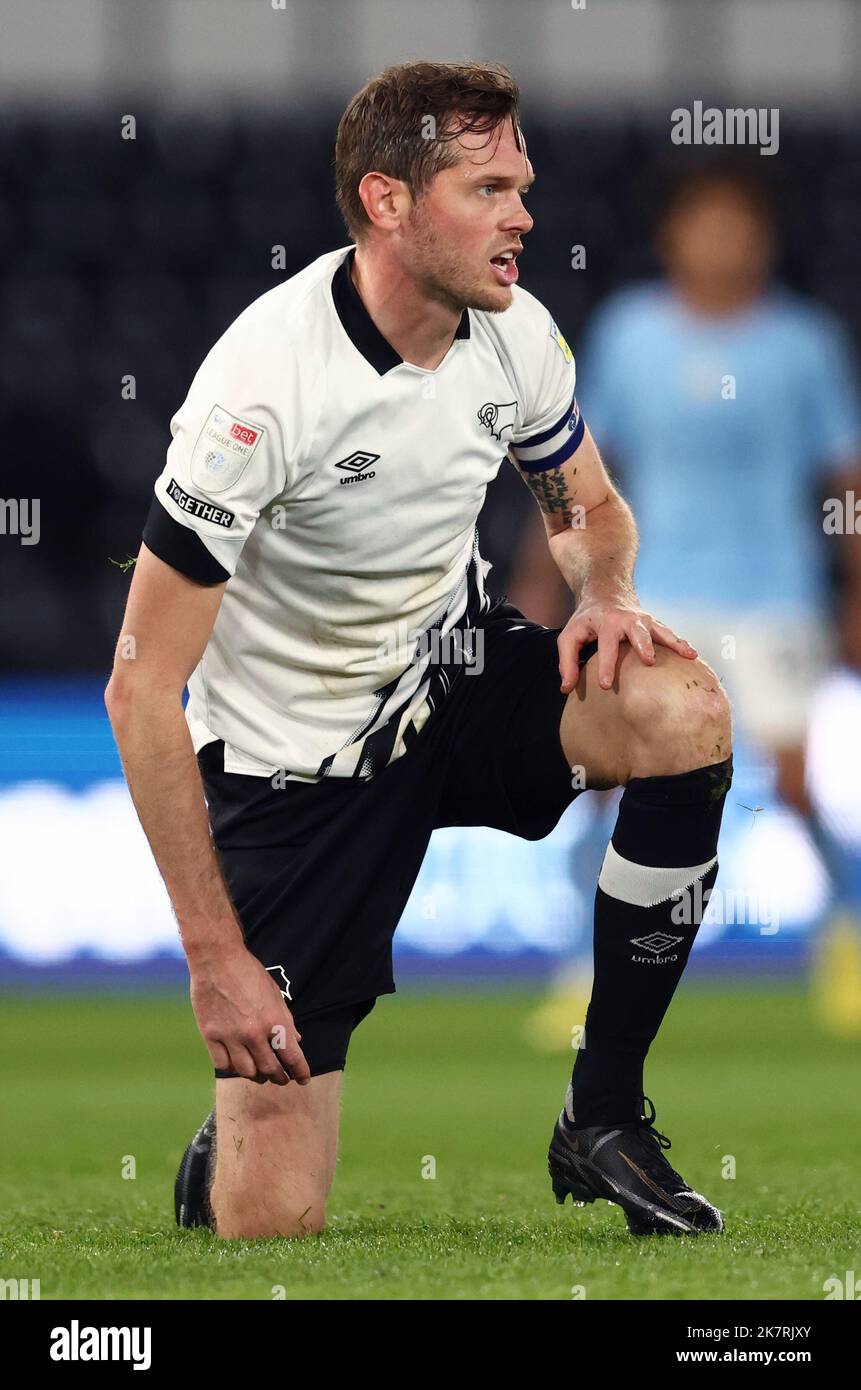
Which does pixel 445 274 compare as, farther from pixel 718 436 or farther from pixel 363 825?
pixel 718 436

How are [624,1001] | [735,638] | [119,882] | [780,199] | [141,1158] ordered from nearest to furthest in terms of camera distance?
[624,1001], [141,1158], [735,638], [119,882], [780,199]

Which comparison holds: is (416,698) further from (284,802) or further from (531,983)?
(531,983)

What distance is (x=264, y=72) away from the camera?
1075cm

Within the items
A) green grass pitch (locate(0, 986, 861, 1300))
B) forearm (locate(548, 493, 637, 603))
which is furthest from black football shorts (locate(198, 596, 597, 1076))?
green grass pitch (locate(0, 986, 861, 1300))

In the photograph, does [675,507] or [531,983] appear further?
[531,983]

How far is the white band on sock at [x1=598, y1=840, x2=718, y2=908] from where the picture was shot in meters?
3.06

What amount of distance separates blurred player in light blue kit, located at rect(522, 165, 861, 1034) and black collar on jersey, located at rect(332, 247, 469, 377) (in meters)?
2.94

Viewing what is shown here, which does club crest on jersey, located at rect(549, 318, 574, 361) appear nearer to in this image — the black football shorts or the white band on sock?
the black football shorts

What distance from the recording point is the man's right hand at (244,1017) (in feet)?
9.23

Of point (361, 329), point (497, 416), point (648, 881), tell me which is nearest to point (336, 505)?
point (361, 329)

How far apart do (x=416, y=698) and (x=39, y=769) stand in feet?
11.8

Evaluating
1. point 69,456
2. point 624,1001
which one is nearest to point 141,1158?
point 624,1001

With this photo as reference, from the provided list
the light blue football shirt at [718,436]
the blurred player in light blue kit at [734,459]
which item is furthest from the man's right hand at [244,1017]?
the light blue football shirt at [718,436]

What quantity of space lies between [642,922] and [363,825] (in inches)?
19.5
